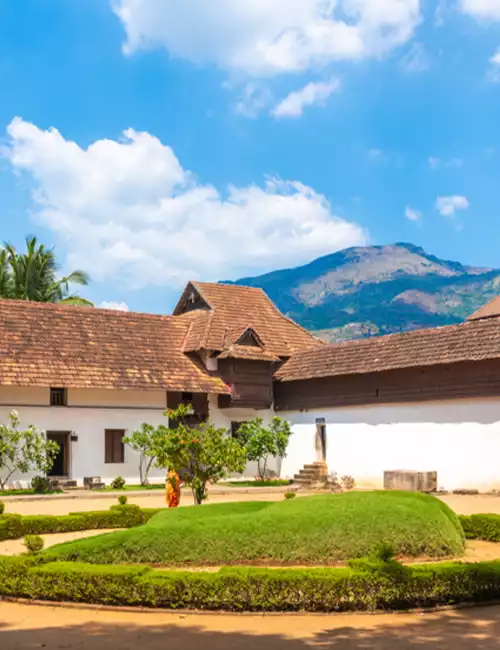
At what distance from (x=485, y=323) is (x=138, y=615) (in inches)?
858

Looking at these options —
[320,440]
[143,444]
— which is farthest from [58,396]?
[320,440]

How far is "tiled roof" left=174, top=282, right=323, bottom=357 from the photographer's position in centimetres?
3488

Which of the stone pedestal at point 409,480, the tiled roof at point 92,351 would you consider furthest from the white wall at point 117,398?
the stone pedestal at point 409,480

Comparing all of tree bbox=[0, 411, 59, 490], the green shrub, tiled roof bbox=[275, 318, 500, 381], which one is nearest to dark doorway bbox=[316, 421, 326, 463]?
tiled roof bbox=[275, 318, 500, 381]

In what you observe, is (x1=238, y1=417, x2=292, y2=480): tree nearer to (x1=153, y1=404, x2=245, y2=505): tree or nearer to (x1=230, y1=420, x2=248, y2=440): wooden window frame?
A: (x1=230, y1=420, x2=248, y2=440): wooden window frame

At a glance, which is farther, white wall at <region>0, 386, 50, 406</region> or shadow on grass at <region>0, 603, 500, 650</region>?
white wall at <region>0, 386, 50, 406</region>

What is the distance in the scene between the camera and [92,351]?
1262 inches

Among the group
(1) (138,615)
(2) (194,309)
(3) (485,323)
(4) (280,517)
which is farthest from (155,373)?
(1) (138,615)

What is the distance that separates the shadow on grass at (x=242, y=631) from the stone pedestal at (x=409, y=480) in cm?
1817

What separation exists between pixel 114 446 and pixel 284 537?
2135 centimetres

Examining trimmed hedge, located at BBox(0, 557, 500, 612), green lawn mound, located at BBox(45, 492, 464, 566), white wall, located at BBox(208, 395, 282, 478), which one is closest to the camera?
trimmed hedge, located at BBox(0, 557, 500, 612)

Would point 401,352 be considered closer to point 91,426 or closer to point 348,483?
point 348,483

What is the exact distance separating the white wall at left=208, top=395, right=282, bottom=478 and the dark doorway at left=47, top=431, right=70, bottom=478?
6.13m

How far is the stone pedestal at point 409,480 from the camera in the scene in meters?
26.9
